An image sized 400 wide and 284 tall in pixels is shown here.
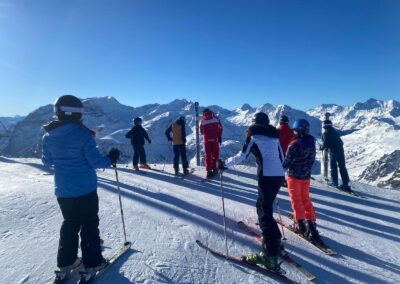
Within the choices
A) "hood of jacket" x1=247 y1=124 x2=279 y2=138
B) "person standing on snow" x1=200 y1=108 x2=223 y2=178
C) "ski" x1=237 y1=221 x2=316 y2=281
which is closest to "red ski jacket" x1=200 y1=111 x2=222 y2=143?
"person standing on snow" x1=200 y1=108 x2=223 y2=178

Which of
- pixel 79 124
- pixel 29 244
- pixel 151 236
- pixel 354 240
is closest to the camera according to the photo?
pixel 79 124

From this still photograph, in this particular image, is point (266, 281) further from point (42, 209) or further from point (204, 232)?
point (42, 209)

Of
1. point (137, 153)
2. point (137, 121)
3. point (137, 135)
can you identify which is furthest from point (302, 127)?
point (137, 153)

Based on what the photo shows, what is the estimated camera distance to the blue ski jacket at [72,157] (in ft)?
14.1

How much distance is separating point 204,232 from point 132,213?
6.20 ft

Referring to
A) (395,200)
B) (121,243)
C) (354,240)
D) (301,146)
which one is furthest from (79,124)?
(395,200)

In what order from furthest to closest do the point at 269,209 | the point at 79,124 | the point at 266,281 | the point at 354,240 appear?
the point at 354,240
the point at 269,209
the point at 266,281
the point at 79,124

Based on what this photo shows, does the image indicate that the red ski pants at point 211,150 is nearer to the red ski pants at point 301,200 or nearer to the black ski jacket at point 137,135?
the black ski jacket at point 137,135

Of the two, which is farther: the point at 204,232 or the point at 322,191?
the point at 322,191

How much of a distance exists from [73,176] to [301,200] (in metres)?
4.25

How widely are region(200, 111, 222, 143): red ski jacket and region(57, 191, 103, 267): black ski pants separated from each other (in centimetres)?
691

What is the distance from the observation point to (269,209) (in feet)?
17.0

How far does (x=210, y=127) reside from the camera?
1112 cm

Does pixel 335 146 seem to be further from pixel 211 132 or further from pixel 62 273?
pixel 62 273
